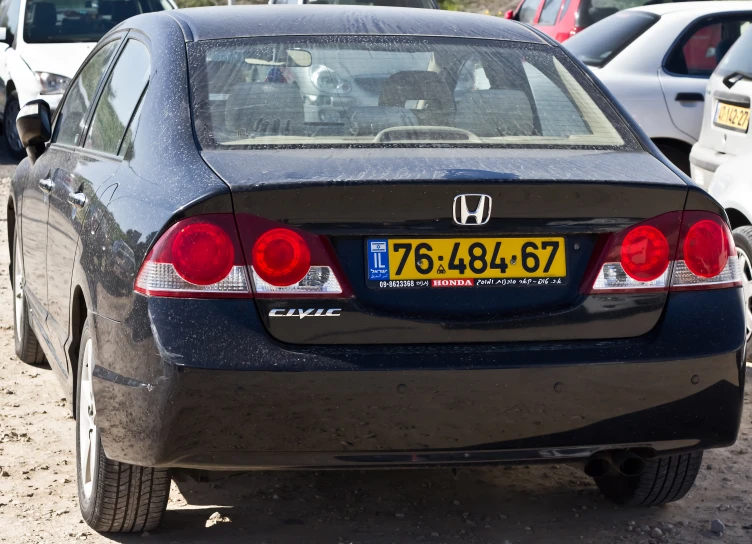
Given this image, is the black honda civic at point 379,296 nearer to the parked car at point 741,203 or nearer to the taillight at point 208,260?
the taillight at point 208,260

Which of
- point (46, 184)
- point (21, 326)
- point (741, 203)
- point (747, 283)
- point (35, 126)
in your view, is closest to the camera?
point (46, 184)

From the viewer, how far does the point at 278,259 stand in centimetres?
328

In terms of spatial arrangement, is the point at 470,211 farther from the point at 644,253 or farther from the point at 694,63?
the point at 694,63

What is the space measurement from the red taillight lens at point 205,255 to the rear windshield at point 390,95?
0.43m

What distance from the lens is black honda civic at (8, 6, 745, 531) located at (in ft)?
10.8

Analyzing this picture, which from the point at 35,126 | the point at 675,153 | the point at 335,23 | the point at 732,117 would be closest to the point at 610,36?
the point at 675,153

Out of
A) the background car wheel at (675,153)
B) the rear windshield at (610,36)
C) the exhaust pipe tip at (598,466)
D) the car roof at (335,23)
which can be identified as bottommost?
the background car wheel at (675,153)

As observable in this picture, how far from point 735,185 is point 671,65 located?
139 inches

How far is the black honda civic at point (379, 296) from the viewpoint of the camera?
328cm

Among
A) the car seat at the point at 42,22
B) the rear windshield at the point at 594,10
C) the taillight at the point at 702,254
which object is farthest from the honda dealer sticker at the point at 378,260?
the car seat at the point at 42,22

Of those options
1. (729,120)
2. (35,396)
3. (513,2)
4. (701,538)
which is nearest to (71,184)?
(35,396)

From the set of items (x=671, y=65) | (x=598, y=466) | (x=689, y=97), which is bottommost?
(x=689, y=97)

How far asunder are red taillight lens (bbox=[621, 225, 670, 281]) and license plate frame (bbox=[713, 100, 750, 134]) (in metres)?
3.47

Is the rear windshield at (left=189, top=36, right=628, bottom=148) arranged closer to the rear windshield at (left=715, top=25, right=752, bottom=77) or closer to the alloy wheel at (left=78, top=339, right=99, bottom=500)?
the alloy wheel at (left=78, top=339, right=99, bottom=500)
